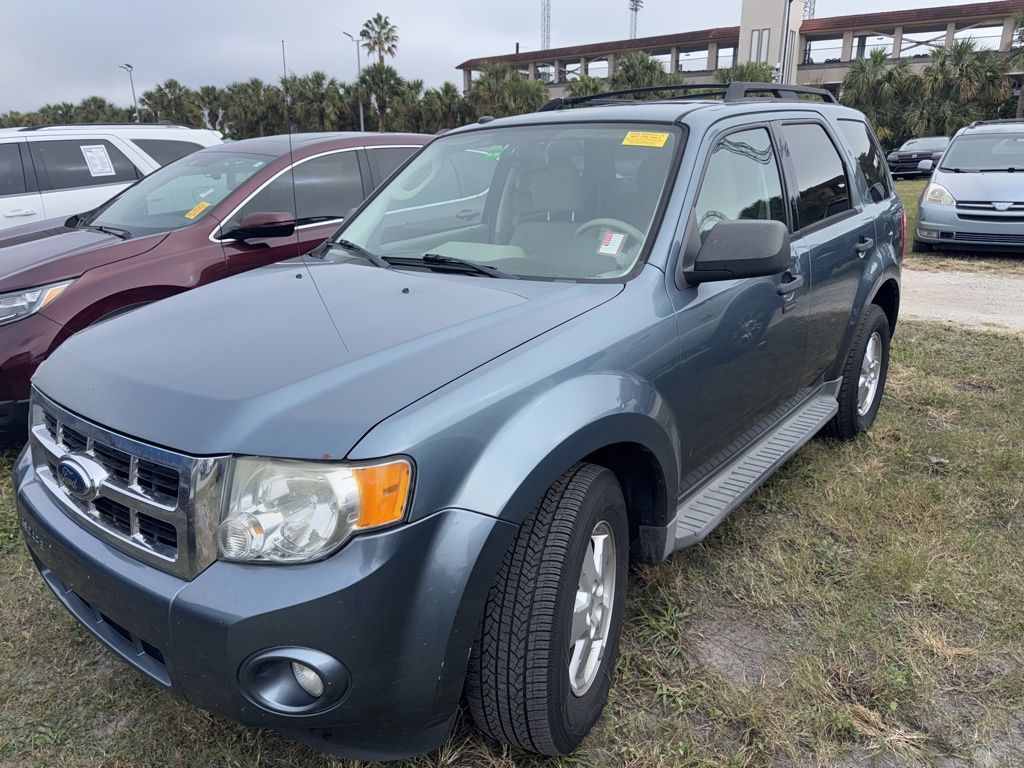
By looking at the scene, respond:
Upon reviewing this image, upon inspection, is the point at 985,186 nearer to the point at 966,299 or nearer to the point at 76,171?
the point at 966,299

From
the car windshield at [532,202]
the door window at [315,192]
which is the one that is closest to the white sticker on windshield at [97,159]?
the door window at [315,192]

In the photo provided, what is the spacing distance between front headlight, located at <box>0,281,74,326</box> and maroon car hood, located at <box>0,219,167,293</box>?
3 centimetres

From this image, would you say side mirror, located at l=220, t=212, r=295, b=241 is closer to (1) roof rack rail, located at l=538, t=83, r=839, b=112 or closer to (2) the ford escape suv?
(2) the ford escape suv

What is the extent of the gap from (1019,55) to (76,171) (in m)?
40.0

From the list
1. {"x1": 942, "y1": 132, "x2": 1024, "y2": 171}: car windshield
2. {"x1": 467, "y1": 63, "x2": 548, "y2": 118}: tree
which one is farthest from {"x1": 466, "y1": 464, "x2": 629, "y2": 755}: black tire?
{"x1": 467, "y1": 63, "x2": 548, "y2": 118}: tree

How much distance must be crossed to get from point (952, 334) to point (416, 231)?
5310 mm

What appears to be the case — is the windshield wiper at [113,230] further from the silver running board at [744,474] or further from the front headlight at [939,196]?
the front headlight at [939,196]

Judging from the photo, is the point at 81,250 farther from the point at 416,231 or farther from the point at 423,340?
the point at 423,340

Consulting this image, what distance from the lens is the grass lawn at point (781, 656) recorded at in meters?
2.22

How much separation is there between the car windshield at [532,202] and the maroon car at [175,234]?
1230 millimetres

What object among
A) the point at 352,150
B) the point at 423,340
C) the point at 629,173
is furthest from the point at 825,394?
the point at 352,150

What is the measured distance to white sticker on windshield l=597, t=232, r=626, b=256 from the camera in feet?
8.50

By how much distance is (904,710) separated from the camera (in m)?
2.36

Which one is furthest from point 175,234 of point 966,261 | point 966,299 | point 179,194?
point 966,261
